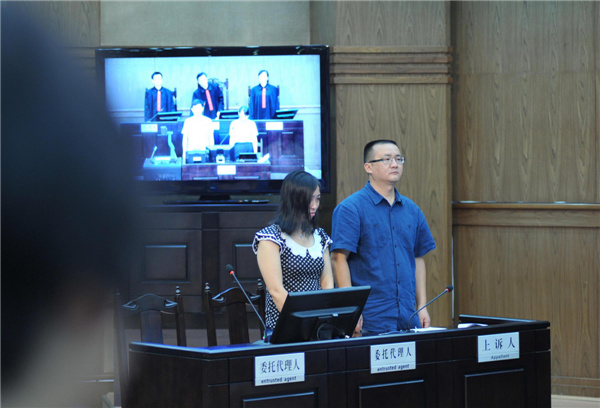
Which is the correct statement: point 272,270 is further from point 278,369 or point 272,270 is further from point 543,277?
point 543,277

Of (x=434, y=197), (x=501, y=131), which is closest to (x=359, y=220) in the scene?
(x=434, y=197)

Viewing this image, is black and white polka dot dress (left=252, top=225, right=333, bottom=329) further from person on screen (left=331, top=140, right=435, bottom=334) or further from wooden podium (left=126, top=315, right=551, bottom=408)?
wooden podium (left=126, top=315, right=551, bottom=408)

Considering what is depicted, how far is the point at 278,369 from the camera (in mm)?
1974

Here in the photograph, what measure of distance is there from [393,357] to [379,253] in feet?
2.33

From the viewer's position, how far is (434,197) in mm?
4438

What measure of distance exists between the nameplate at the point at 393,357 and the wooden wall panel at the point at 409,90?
2290 mm

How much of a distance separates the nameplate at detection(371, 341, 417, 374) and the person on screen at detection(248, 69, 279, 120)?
259 centimetres

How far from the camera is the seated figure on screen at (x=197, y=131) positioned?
4496 millimetres

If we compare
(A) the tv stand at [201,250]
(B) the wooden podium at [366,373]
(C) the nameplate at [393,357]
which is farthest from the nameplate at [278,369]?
(A) the tv stand at [201,250]

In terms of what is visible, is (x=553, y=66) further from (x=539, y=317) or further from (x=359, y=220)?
(x=359, y=220)

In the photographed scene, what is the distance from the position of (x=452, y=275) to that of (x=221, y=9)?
244 cm

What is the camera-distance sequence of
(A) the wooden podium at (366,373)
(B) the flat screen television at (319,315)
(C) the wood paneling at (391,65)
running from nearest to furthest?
1. (A) the wooden podium at (366,373)
2. (B) the flat screen television at (319,315)
3. (C) the wood paneling at (391,65)

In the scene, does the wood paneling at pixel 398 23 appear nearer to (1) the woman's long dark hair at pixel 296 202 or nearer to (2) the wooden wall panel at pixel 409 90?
(2) the wooden wall panel at pixel 409 90

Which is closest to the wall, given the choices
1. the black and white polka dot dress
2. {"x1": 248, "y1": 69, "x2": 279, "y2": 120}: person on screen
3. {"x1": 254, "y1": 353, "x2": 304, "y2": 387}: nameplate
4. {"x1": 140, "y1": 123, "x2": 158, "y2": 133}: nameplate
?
{"x1": 248, "y1": 69, "x2": 279, "y2": 120}: person on screen
